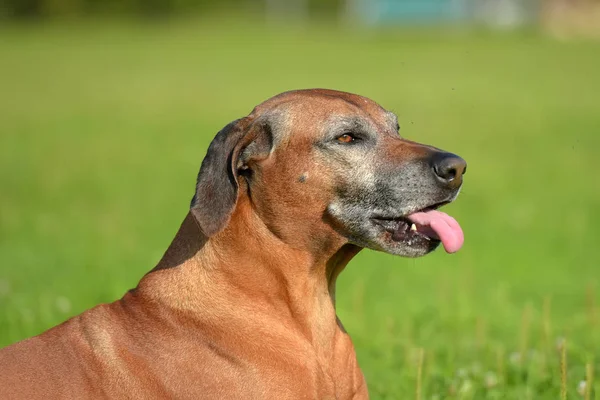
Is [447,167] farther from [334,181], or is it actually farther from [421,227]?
[334,181]

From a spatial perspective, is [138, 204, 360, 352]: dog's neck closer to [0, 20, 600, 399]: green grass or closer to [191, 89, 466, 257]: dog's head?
[191, 89, 466, 257]: dog's head

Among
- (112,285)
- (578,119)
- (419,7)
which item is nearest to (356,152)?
(112,285)

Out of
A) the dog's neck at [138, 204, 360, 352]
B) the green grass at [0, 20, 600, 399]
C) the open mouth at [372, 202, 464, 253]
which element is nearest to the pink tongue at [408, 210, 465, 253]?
the open mouth at [372, 202, 464, 253]

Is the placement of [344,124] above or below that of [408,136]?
above

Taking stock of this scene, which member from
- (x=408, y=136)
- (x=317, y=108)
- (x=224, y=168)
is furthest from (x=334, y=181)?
(x=408, y=136)

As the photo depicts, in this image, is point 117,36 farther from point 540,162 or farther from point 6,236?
point 6,236

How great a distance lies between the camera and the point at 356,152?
15.9ft

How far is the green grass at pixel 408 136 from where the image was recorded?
6879 millimetres

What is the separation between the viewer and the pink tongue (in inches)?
183

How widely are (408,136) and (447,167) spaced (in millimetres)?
12995

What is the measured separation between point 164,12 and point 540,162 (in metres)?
40.4

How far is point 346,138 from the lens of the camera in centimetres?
489

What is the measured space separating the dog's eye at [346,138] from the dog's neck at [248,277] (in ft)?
1.72

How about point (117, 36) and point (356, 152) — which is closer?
point (356, 152)
